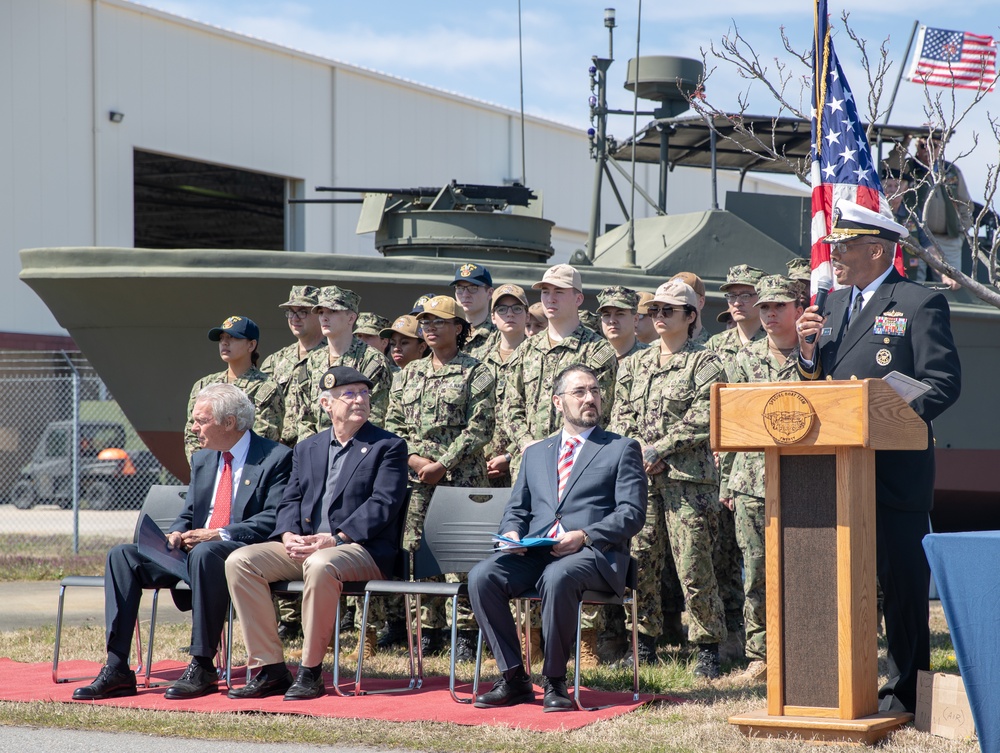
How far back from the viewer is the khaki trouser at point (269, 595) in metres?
5.74

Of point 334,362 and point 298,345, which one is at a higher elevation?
point 298,345

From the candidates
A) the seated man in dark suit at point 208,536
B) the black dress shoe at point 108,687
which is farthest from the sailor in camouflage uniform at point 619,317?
the black dress shoe at point 108,687

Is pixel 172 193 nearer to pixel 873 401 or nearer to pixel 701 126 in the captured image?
pixel 701 126

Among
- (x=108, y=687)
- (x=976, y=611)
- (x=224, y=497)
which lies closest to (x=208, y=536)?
(x=224, y=497)

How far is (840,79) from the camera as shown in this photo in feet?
22.5

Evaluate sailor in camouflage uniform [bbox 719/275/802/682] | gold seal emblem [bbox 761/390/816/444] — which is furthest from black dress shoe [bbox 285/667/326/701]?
gold seal emblem [bbox 761/390/816/444]

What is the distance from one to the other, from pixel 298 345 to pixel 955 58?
18.4 feet

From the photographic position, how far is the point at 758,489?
6.16m

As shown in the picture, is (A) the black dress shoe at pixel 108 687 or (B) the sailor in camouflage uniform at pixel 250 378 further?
(B) the sailor in camouflage uniform at pixel 250 378

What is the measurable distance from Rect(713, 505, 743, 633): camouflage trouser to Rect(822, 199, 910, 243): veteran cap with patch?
2265mm

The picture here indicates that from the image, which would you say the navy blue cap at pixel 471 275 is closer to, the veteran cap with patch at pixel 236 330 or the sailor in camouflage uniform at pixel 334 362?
the sailor in camouflage uniform at pixel 334 362

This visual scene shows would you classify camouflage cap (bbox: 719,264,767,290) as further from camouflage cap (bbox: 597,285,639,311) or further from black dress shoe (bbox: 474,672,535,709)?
black dress shoe (bbox: 474,672,535,709)

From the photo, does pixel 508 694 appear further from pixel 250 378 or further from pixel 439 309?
pixel 250 378

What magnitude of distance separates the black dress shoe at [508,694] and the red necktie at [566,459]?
2.87ft
